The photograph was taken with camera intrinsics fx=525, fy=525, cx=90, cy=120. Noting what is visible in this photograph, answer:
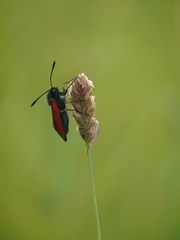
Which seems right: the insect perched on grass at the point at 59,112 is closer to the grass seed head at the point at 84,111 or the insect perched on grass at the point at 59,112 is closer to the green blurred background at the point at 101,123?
the grass seed head at the point at 84,111

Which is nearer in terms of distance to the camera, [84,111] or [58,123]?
[84,111]

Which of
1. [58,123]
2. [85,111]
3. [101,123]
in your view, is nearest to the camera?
[85,111]

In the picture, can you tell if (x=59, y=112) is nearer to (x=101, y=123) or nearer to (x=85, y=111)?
(x=85, y=111)

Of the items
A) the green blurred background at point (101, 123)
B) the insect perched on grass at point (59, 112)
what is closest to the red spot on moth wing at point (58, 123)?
the insect perched on grass at point (59, 112)

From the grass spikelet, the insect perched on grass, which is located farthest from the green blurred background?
the grass spikelet

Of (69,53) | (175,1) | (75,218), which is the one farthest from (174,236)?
(175,1)

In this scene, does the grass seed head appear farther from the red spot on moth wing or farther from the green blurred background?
the green blurred background

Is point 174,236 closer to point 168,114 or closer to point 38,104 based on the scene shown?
point 168,114

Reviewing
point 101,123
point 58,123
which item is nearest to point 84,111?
point 58,123

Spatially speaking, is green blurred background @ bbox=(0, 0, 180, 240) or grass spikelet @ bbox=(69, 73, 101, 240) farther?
green blurred background @ bbox=(0, 0, 180, 240)
